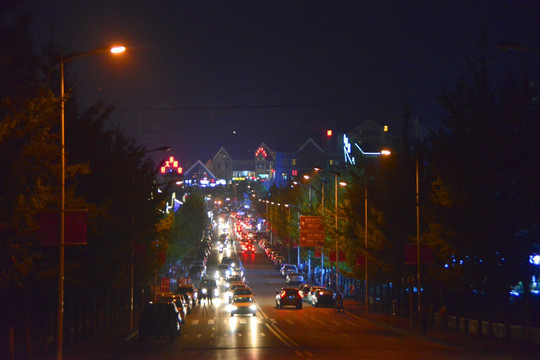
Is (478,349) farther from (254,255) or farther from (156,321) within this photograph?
(254,255)

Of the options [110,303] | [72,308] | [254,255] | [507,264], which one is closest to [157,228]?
[110,303]

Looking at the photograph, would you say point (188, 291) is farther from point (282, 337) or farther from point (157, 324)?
point (157, 324)

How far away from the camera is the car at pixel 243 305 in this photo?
52.5 meters

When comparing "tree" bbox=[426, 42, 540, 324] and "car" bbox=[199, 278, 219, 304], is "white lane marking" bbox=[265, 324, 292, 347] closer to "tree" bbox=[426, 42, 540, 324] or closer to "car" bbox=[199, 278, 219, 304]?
"tree" bbox=[426, 42, 540, 324]

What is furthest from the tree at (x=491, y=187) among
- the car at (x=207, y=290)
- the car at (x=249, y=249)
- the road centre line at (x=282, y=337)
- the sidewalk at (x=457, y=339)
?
the car at (x=249, y=249)

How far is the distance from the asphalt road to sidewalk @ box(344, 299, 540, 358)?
67 centimetres

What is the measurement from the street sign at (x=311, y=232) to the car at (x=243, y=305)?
1085 cm

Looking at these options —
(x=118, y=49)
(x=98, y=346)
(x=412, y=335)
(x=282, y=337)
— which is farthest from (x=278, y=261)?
(x=118, y=49)

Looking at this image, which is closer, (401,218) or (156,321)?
(156,321)

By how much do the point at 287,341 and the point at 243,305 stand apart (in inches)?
693

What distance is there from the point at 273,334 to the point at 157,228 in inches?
527

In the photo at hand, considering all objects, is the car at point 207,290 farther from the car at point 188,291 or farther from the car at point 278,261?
the car at point 278,261

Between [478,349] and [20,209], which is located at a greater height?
[20,209]

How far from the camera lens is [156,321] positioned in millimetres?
35844
